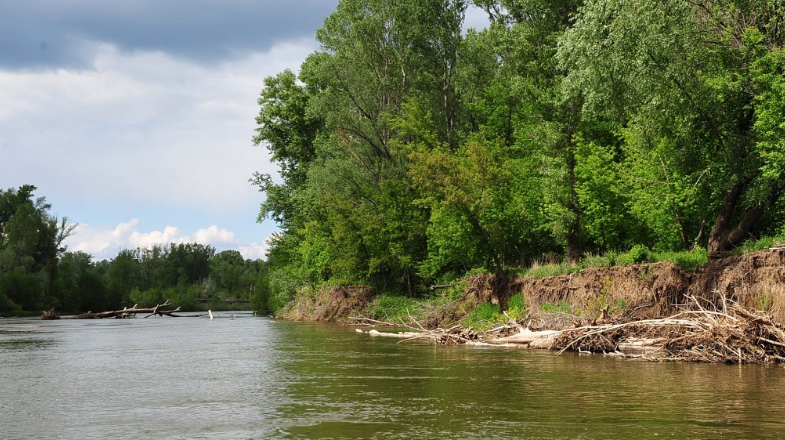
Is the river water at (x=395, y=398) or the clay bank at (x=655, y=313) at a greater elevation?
the clay bank at (x=655, y=313)

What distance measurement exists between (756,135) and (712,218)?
5.02m

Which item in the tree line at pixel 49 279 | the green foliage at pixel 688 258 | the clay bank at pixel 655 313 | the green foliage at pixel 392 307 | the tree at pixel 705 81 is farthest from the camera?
the tree line at pixel 49 279

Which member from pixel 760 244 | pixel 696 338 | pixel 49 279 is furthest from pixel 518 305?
pixel 49 279

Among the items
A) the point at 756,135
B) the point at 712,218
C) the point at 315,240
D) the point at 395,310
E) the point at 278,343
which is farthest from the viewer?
the point at 315,240

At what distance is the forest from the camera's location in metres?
25.4

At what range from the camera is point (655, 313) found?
79.1 feet

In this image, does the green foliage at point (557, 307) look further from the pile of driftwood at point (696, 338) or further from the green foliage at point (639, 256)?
the pile of driftwood at point (696, 338)

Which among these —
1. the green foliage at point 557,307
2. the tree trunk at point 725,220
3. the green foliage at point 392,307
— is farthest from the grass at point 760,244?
the green foliage at point 392,307

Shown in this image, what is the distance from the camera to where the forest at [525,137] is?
2538 cm

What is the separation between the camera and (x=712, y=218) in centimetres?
2944

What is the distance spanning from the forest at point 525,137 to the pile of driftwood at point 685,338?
5.89 metres

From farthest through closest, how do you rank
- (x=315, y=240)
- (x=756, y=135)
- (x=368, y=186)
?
(x=315, y=240) → (x=368, y=186) → (x=756, y=135)

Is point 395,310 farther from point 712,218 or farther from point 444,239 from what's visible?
point 712,218

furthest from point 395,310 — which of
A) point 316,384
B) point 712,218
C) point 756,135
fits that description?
point 316,384
